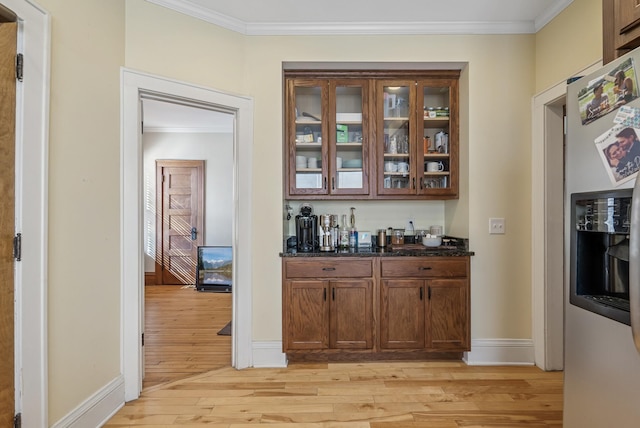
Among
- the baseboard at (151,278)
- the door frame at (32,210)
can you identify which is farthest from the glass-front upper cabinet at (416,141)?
the baseboard at (151,278)

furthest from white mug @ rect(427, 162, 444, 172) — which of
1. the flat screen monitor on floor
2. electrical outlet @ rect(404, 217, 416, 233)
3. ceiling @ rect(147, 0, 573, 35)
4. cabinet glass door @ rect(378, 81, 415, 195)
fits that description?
the flat screen monitor on floor

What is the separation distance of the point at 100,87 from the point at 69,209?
2.59 feet

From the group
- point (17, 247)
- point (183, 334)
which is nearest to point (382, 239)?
point (183, 334)

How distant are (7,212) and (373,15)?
2.64m

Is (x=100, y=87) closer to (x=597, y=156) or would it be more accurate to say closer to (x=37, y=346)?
(x=37, y=346)

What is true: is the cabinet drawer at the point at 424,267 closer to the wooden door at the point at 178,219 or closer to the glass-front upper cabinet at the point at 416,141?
the glass-front upper cabinet at the point at 416,141

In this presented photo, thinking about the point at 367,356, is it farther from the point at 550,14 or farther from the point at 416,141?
the point at 550,14

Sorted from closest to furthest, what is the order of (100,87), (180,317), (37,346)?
1. (37,346)
2. (100,87)
3. (180,317)

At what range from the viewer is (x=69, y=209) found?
5.83 feet

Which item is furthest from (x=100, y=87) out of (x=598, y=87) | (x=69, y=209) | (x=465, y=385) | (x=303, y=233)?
(x=465, y=385)

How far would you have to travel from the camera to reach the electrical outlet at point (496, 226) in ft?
8.80

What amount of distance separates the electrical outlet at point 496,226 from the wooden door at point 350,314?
111 cm

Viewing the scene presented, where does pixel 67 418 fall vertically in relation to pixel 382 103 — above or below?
below

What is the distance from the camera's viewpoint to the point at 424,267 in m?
2.63
